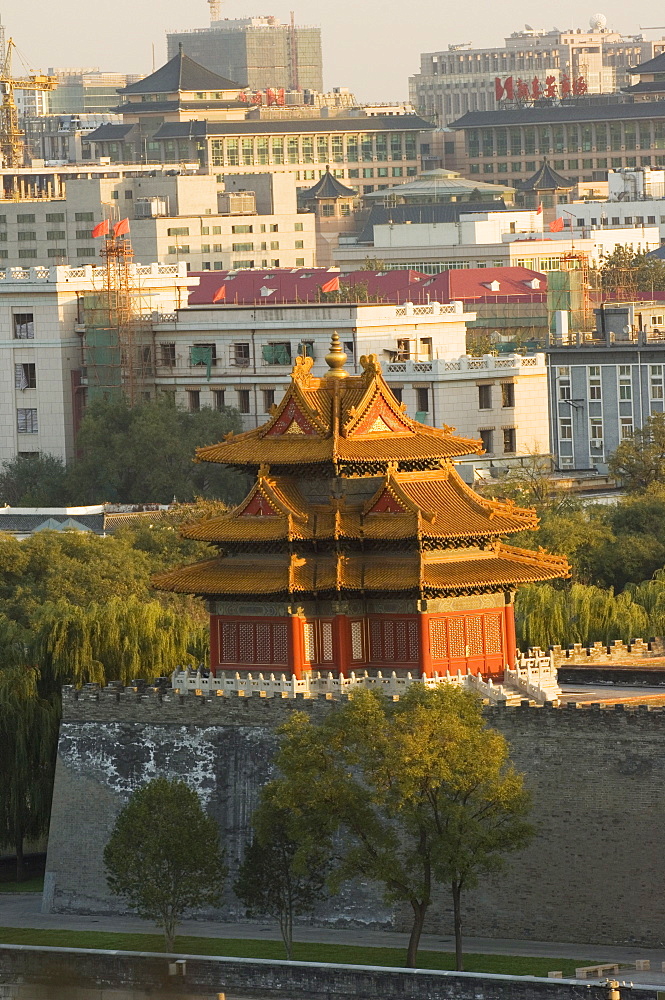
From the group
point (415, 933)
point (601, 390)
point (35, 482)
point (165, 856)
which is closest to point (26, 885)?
point (165, 856)

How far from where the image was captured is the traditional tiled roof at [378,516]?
70250mm

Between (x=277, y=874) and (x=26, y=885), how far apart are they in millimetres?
11858

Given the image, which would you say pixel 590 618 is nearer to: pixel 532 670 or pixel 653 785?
pixel 532 670

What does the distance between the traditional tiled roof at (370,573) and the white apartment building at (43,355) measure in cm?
7902

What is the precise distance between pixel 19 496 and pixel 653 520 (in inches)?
1840

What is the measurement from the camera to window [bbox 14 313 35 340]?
497ft

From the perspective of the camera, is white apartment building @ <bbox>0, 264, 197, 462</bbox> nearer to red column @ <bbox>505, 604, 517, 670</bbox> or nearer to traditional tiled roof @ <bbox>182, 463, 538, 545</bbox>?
traditional tiled roof @ <bbox>182, 463, 538, 545</bbox>

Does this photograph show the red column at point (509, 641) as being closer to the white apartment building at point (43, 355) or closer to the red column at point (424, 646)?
the red column at point (424, 646)

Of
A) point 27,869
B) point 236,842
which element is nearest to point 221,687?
point 236,842

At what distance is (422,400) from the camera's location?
138 m

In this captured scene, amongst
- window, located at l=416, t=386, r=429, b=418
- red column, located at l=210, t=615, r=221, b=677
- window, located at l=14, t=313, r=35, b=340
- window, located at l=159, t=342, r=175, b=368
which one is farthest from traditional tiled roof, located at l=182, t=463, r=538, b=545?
window, located at l=14, t=313, r=35, b=340

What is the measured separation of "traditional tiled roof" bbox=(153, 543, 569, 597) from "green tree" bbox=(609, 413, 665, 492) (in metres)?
51.3

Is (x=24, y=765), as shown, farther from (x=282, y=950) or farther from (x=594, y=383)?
(x=594, y=383)

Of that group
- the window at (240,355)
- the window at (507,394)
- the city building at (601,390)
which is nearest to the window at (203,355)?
the window at (240,355)
